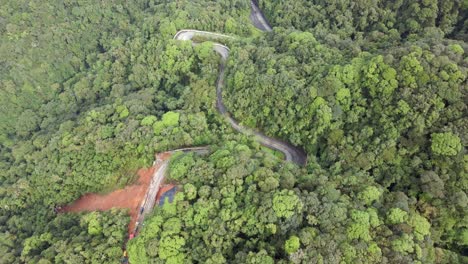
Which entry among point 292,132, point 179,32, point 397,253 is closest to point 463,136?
point 397,253

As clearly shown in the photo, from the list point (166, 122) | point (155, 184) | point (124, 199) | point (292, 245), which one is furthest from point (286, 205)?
point (124, 199)

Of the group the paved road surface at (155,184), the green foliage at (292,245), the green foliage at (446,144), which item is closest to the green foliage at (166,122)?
the paved road surface at (155,184)

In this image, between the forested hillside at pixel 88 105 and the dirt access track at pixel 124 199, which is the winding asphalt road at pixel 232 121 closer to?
the forested hillside at pixel 88 105

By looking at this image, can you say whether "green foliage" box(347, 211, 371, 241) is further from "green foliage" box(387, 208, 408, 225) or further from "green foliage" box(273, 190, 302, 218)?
"green foliage" box(273, 190, 302, 218)

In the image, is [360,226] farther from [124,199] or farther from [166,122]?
[124,199]

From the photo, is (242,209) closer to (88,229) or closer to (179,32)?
(88,229)

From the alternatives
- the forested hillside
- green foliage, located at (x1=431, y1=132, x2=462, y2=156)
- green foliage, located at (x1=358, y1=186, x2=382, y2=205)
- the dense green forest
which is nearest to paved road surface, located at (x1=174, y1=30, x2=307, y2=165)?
the dense green forest

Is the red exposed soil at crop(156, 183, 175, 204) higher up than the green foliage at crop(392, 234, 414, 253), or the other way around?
the red exposed soil at crop(156, 183, 175, 204)
